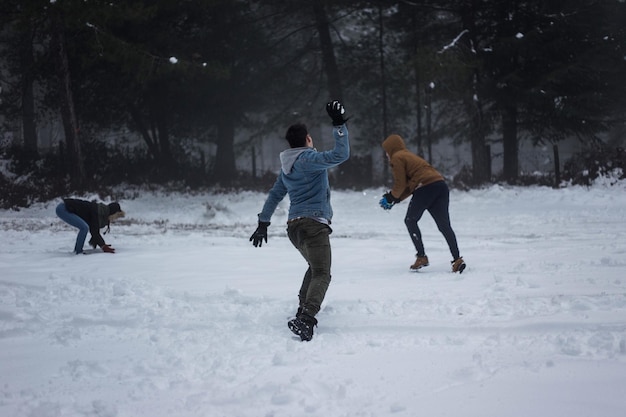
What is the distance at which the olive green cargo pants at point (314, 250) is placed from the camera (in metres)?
5.29

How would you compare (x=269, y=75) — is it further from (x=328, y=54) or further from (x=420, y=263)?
(x=420, y=263)

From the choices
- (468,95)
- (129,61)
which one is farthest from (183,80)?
(468,95)

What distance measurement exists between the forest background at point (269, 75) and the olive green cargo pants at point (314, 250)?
50.0ft

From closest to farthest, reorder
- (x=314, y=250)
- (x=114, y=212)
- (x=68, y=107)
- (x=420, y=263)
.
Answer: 1. (x=314, y=250)
2. (x=420, y=263)
3. (x=114, y=212)
4. (x=68, y=107)

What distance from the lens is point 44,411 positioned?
12.0 feet

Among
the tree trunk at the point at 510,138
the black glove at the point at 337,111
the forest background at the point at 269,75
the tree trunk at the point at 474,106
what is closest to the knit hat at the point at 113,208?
the black glove at the point at 337,111

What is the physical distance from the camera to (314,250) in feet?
17.6

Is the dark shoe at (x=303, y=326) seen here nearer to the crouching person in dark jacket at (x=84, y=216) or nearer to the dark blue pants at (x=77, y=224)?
the crouching person in dark jacket at (x=84, y=216)

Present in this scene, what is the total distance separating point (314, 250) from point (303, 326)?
69 centimetres

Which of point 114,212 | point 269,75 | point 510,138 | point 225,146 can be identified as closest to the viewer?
point 114,212

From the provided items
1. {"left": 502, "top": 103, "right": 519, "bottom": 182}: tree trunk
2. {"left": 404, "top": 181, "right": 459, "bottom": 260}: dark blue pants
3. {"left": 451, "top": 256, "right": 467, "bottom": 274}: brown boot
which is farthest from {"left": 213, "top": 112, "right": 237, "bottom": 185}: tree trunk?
{"left": 451, "top": 256, "right": 467, "bottom": 274}: brown boot

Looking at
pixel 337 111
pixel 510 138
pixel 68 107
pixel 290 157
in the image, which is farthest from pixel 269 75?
pixel 337 111

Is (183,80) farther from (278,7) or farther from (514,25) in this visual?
(514,25)

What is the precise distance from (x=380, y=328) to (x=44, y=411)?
2.73 meters
